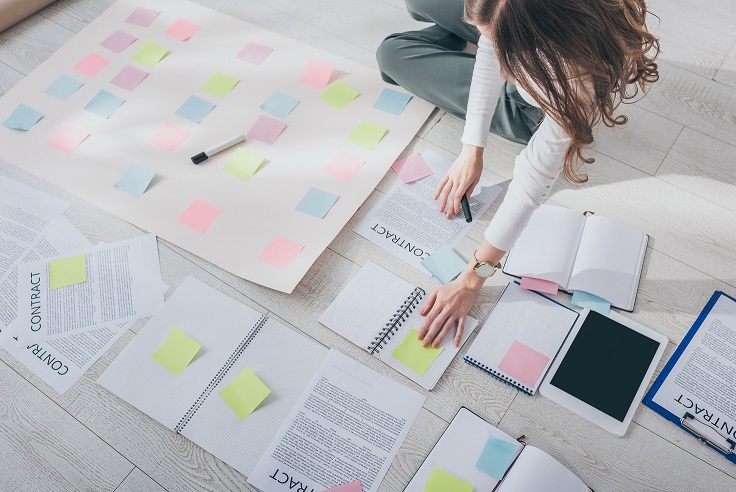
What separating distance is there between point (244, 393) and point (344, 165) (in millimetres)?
550

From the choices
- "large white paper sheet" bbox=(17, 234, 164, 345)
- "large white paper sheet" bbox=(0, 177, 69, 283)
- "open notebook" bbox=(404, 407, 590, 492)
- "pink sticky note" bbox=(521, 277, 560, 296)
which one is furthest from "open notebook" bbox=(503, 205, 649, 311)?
"large white paper sheet" bbox=(0, 177, 69, 283)

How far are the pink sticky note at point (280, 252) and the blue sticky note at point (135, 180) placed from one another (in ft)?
1.11

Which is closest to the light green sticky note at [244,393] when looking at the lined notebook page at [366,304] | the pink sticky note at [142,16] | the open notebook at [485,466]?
the lined notebook page at [366,304]

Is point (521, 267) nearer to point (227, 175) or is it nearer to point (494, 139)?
point (494, 139)

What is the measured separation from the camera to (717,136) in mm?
1394

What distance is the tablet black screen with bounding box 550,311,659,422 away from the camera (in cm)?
107

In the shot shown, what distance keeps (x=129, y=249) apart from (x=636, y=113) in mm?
1210

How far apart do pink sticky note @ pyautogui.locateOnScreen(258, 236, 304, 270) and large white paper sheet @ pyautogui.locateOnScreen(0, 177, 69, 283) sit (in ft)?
1.60

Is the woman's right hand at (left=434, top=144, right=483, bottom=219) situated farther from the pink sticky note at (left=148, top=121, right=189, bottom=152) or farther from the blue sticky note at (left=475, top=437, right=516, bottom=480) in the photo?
the pink sticky note at (left=148, top=121, right=189, bottom=152)

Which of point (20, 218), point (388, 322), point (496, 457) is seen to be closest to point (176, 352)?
point (388, 322)

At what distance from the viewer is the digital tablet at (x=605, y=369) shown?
41.9 inches

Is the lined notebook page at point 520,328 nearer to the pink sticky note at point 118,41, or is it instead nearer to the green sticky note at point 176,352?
the green sticky note at point 176,352

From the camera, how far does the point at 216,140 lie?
1.41 metres

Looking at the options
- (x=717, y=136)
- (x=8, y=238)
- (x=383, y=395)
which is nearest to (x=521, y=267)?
(x=383, y=395)
